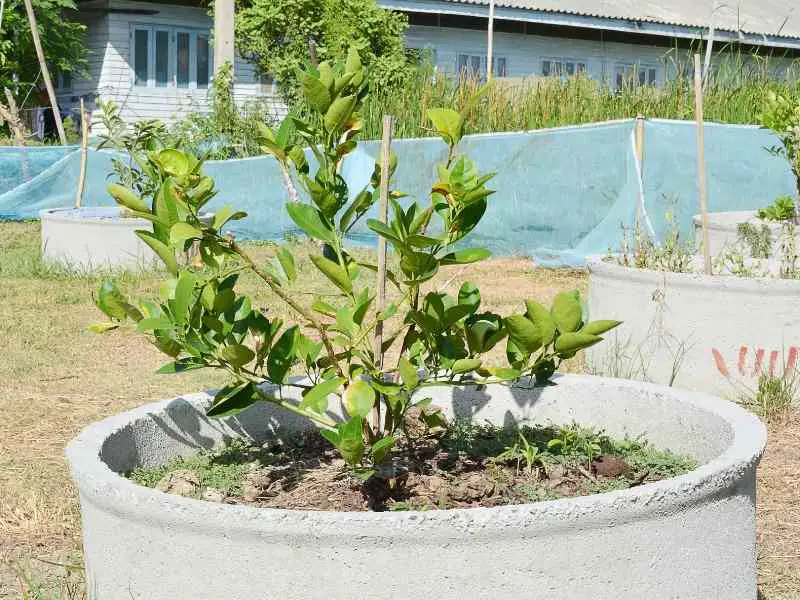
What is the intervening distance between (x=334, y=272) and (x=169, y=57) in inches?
842

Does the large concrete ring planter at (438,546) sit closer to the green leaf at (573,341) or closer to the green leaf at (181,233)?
the green leaf at (573,341)

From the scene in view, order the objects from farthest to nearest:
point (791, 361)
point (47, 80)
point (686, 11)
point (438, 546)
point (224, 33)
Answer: point (686, 11) → point (224, 33) → point (47, 80) → point (791, 361) → point (438, 546)

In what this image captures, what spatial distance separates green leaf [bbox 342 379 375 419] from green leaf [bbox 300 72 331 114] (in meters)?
0.66

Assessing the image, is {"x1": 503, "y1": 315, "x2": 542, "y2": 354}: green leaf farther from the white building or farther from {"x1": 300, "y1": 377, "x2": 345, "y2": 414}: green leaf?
the white building

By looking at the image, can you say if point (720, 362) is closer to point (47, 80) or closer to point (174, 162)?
point (174, 162)

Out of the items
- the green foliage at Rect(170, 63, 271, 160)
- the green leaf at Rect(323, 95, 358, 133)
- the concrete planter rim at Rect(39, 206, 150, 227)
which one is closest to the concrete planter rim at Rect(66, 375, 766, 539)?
the green leaf at Rect(323, 95, 358, 133)

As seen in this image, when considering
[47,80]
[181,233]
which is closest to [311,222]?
[181,233]

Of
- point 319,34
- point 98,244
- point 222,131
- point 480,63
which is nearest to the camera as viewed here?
point 98,244

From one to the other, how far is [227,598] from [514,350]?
92 centimetres

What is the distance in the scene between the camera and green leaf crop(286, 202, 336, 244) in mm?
2811

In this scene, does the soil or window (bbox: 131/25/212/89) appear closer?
the soil

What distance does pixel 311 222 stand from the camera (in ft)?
9.29

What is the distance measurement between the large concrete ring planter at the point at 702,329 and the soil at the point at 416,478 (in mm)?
2448

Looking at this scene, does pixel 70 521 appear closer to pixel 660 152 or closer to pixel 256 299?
pixel 256 299
